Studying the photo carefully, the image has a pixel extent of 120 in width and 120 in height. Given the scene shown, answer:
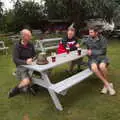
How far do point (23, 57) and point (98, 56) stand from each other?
5.27 feet

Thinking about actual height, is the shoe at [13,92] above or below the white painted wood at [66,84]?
below

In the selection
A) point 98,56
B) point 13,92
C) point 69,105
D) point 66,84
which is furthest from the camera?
point 98,56

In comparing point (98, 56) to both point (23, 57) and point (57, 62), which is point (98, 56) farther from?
point (23, 57)

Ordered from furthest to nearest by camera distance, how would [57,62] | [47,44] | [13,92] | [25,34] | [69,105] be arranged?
[47,44]
[13,92]
[57,62]
[25,34]
[69,105]

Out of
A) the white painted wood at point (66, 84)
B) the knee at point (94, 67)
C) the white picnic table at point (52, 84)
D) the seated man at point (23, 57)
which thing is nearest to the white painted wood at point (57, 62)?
the white picnic table at point (52, 84)

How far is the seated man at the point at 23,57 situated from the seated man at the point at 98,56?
4.18 ft

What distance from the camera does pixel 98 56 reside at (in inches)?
219

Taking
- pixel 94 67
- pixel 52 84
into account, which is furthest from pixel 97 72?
pixel 52 84

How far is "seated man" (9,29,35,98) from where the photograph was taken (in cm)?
494

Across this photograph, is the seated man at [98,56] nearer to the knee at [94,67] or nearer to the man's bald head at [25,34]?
the knee at [94,67]

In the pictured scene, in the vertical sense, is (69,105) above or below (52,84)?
below

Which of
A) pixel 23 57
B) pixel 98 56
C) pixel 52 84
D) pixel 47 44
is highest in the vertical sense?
pixel 23 57

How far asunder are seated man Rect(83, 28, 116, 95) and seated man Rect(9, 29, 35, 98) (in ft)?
4.18

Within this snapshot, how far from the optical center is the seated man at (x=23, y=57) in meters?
4.94
